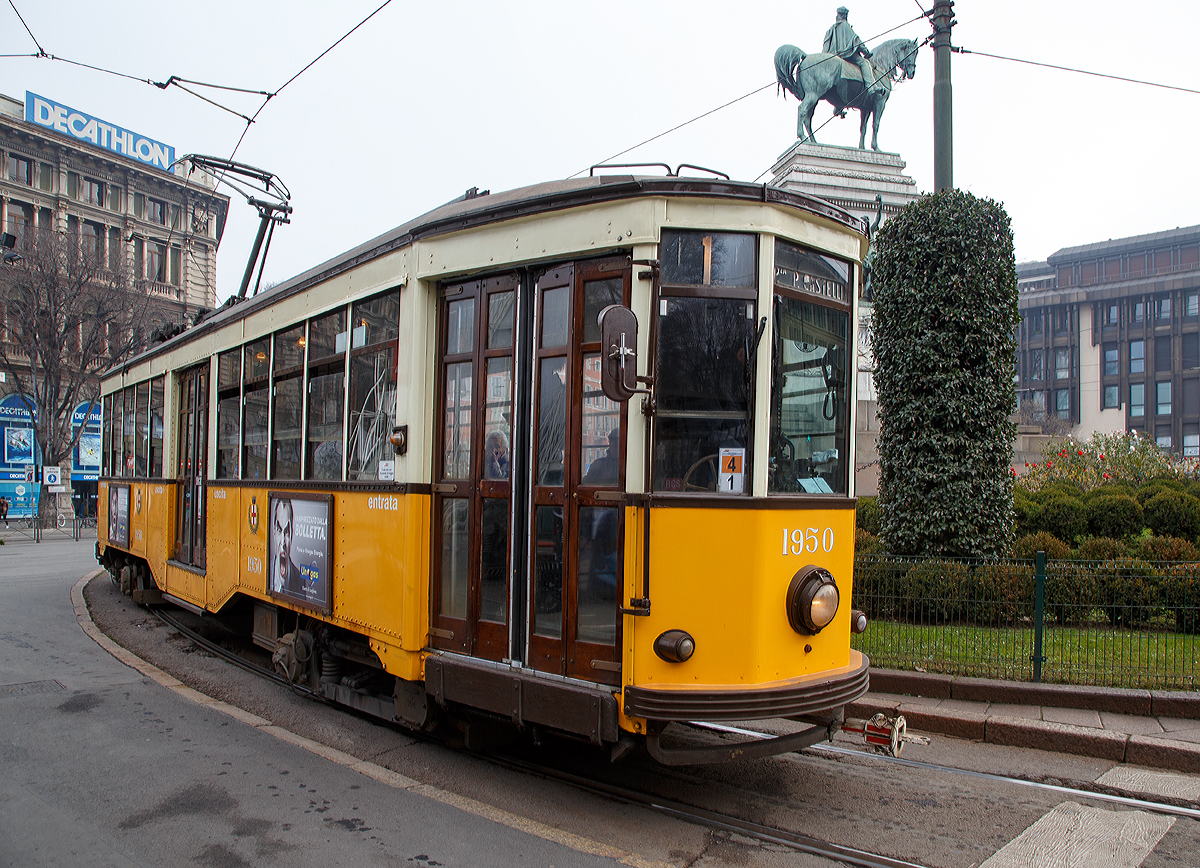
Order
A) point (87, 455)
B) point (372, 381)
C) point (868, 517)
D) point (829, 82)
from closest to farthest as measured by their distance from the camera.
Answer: point (372, 381) → point (868, 517) → point (829, 82) → point (87, 455)

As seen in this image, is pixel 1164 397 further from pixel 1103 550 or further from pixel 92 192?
pixel 92 192

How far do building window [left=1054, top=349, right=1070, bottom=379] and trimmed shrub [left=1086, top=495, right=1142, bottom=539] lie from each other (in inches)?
2275

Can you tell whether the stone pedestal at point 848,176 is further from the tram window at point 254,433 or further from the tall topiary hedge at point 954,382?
the tram window at point 254,433

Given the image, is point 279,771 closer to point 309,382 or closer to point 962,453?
point 309,382

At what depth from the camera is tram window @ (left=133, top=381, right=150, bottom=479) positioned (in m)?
10.8

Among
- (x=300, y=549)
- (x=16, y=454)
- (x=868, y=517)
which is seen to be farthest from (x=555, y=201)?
(x=16, y=454)

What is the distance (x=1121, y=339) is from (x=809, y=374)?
6489cm

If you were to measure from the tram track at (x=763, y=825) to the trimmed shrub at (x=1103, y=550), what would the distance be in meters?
4.77

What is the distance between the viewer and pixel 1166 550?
28.0 ft

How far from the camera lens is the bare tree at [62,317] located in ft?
87.7

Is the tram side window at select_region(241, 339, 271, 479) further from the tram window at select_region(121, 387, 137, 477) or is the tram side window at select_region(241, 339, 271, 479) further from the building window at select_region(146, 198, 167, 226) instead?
the building window at select_region(146, 198, 167, 226)

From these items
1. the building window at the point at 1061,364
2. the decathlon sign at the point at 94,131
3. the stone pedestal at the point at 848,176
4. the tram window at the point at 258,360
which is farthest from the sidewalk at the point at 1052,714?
the building window at the point at 1061,364

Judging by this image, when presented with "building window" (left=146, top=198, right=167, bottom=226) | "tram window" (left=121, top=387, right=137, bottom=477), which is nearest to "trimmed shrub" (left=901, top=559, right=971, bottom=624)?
"tram window" (left=121, top=387, right=137, bottom=477)

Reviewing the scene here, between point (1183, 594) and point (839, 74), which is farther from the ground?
point (839, 74)
